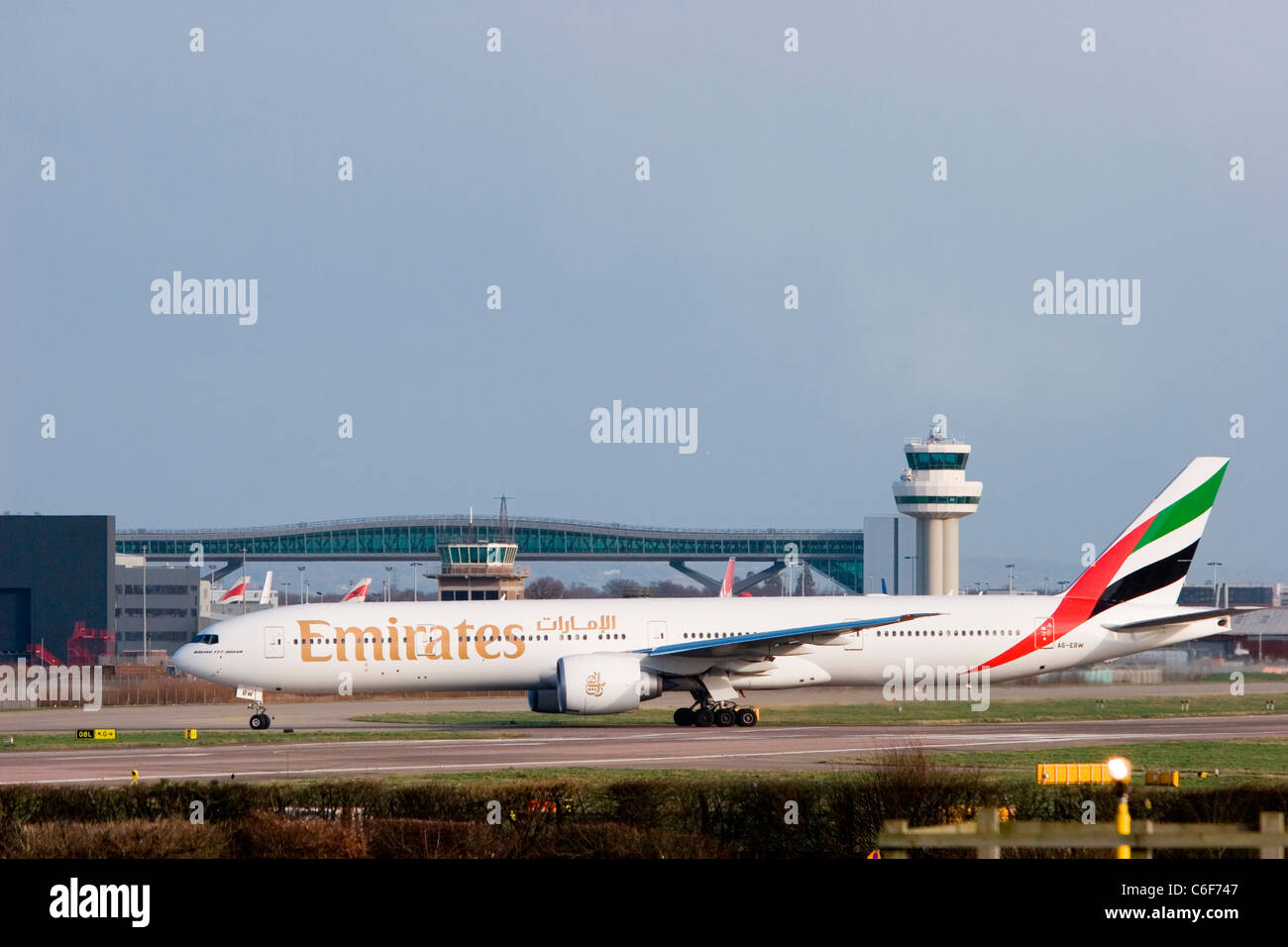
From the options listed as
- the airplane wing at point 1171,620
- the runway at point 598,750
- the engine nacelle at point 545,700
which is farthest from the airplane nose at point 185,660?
the airplane wing at point 1171,620

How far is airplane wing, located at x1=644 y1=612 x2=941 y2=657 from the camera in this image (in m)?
39.0

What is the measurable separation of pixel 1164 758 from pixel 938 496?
72.5m

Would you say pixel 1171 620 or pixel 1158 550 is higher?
pixel 1158 550

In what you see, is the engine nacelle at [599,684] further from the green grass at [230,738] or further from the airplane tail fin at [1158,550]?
the airplane tail fin at [1158,550]

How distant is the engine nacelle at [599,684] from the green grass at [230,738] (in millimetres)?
1653

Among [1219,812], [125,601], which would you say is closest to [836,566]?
[125,601]

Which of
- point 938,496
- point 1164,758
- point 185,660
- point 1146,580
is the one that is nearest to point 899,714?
point 1146,580

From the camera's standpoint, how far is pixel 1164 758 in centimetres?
2958

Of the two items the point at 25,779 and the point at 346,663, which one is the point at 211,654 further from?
the point at 25,779

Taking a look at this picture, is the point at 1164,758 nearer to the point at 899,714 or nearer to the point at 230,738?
the point at 899,714

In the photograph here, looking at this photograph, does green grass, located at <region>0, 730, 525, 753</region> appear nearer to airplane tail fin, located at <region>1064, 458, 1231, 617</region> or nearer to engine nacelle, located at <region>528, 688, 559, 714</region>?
engine nacelle, located at <region>528, 688, 559, 714</region>

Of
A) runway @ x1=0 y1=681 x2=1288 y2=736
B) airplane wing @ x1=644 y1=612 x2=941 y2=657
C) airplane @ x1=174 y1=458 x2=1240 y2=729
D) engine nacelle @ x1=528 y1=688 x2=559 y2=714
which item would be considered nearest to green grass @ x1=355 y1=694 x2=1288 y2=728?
engine nacelle @ x1=528 y1=688 x2=559 y2=714

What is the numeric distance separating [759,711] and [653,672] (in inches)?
194

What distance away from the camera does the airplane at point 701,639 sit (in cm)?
4044
